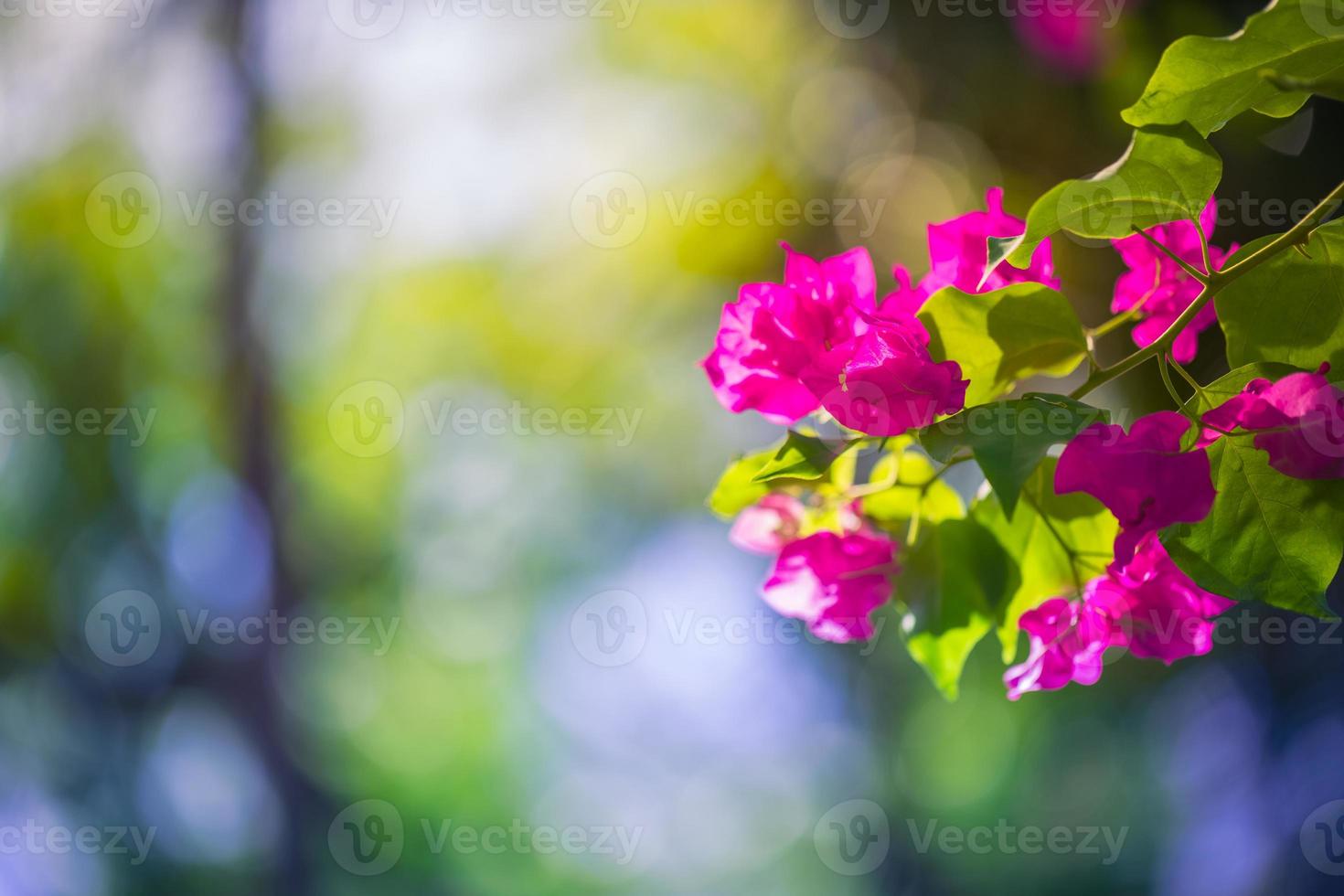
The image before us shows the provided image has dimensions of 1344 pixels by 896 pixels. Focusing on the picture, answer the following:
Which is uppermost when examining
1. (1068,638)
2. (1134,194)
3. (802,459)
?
(1134,194)

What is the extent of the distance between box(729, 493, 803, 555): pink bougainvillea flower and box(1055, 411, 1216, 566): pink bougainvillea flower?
23 cm

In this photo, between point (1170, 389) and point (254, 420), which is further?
point (254, 420)

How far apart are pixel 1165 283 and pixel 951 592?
212 millimetres

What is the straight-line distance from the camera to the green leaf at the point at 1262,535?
0.45 metres

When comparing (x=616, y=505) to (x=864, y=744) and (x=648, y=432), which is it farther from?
(x=864, y=744)

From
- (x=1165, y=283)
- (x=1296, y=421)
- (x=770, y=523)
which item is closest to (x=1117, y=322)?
(x=1165, y=283)

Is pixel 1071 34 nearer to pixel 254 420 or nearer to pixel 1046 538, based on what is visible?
pixel 1046 538

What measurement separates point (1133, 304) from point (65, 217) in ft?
15.2

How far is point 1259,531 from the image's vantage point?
1.50ft

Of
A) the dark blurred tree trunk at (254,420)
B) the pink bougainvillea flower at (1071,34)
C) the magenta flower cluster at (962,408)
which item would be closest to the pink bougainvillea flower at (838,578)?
the magenta flower cluster at (962,408)

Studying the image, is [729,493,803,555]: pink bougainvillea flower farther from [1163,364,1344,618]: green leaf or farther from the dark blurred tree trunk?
the dark blurred tree trunk

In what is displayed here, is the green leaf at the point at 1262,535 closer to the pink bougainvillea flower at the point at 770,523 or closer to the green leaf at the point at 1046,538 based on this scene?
the green leaf at the point at 1046,538

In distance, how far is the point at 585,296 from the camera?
15.0ft

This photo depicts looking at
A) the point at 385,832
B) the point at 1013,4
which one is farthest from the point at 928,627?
the point at 385,832
